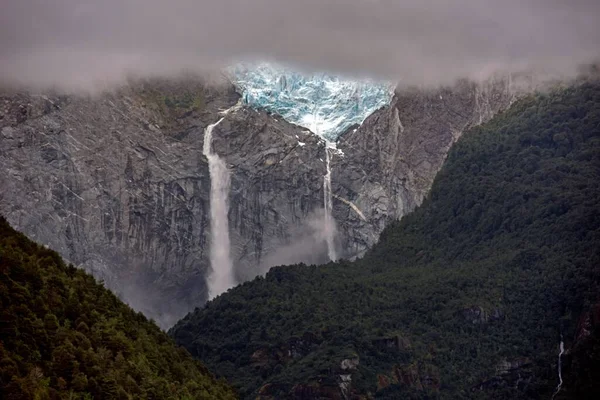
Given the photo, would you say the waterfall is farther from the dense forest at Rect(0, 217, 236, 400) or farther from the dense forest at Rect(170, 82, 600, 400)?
the dense forest at Rect(0, 217, 236, 400)

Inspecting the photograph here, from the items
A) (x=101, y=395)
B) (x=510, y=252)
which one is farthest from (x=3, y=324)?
(x=510, y=252)

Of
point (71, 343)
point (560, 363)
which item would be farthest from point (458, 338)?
point (71, 343)

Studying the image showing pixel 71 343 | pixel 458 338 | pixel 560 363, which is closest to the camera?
pixel 71 343

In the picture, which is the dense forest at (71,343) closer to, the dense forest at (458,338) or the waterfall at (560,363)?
the waterfall at (560,363)

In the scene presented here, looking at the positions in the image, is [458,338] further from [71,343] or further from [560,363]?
[71,343]

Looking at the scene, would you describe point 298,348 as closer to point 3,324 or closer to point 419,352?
point 419,352

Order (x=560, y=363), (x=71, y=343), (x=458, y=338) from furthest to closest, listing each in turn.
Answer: (x=458, y=338) < (x=560, y=363) < (x=71, y=343)

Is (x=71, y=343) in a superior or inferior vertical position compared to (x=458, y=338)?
inferior

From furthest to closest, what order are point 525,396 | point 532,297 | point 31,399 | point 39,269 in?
point 532,297 < point 525,396 < point 39,269 < point 31,399

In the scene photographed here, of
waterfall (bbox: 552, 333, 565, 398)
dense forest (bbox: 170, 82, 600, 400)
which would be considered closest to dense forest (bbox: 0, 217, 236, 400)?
waterfall (bbox: 552, 333, 565, 398)
